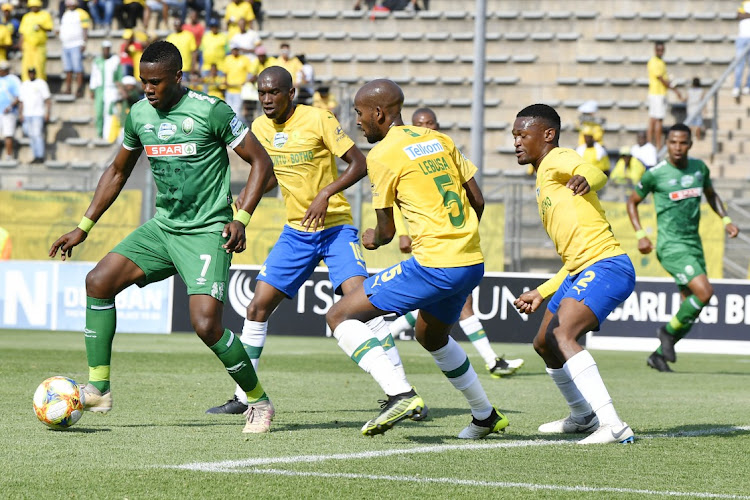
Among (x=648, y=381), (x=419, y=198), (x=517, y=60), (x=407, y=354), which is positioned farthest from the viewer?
(x=517, y=60)

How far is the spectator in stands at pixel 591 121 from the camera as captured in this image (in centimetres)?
2288

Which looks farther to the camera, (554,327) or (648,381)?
(648,381)

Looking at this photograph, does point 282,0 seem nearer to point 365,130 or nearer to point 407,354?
point 407,354

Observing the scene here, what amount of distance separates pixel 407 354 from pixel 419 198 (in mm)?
8766

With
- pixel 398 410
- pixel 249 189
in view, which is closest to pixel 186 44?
pixel 249 189

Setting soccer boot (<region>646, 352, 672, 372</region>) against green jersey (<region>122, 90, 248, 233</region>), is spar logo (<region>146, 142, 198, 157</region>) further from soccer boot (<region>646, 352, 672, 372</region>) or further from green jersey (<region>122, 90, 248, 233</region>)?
soccer boot (<region>646, 352, 672, 372</region>)

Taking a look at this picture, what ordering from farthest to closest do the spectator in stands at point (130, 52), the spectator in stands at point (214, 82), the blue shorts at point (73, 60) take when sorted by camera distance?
the blue shorts at point (73, 60) < the spectator in stands at point (130, 52) < the spectator in stands at point (214, 82)

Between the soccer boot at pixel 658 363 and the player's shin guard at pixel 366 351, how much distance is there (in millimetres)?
7282

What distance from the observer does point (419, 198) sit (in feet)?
23.3

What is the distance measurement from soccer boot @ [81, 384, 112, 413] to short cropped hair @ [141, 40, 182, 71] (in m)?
2.08

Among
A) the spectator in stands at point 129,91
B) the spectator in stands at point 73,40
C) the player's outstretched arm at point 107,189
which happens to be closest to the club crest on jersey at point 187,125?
the player's outstretched arm at point 107,189

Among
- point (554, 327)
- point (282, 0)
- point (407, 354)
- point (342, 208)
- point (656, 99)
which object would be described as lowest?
point (407, 354)

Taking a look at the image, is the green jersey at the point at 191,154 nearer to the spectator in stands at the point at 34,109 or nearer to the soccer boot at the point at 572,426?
the soccer boot at the point at 572,426

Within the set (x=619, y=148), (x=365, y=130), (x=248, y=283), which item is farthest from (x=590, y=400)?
(x=619, y=148)
